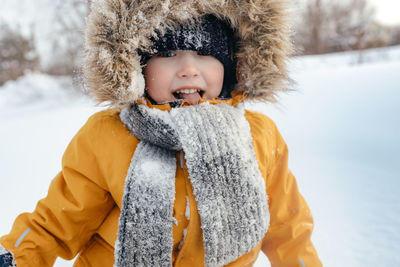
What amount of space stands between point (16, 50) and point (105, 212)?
11.0 meters

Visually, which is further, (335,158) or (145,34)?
(335,158)

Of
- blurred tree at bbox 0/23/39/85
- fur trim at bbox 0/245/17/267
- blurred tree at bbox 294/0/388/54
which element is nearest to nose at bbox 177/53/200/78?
fur trim at bbox 0/245/17/267

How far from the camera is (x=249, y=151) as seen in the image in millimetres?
863

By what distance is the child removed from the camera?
79cm

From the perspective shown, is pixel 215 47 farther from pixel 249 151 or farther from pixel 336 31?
pixel 336 31

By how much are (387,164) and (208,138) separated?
1636 mm

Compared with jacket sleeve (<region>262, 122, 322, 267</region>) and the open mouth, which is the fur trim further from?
jacket sleeve (<region>262, 122, 322, 267</region>)

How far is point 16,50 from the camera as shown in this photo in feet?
32.5

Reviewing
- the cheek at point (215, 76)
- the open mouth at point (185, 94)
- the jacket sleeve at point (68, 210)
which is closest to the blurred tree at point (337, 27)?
the cheek at point (215, 76)

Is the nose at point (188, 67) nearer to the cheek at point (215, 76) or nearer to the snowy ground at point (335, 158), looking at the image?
the cheek at point (215, 76)

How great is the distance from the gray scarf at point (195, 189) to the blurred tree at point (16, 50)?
10261 mm

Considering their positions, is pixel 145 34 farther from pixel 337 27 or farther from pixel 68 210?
pixel 337 27

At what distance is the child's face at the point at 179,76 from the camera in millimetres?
890

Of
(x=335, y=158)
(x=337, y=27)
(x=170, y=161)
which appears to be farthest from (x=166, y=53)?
(x=337, y=27)
